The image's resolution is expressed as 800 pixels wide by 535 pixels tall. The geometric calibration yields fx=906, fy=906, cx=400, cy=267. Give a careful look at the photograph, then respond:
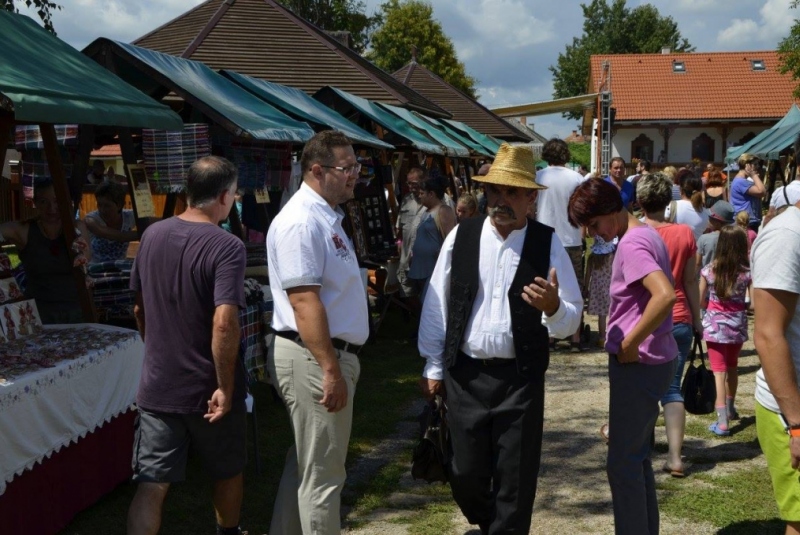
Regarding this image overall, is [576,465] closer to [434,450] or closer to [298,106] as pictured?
[434,450]

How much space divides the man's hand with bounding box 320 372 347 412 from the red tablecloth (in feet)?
5.21

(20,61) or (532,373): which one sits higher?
(20,61)

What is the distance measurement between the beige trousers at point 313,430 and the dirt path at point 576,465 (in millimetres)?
1159

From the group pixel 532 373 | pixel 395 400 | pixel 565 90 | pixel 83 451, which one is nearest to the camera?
pixel 532 373

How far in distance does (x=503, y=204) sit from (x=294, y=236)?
96 centimetres

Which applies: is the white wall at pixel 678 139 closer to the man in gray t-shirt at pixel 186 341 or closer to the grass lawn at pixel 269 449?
the grass lawn at pixel 269 449

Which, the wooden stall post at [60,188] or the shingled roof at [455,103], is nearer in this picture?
the wooden stall post at [60,188]

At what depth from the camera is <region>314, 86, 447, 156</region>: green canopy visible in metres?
11.5

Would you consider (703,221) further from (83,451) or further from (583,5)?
(583,5)

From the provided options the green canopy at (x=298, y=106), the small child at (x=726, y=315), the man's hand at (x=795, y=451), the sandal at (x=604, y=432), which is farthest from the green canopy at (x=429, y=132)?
the man's hand at (x=795, y=451)

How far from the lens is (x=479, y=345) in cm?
397

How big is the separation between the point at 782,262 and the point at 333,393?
1.79 m

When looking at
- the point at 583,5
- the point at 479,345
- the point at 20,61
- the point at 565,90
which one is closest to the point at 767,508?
the point at 479,345

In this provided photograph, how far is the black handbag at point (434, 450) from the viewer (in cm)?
426
